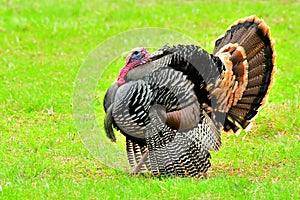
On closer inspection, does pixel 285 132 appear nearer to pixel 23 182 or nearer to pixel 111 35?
pixel 23 182

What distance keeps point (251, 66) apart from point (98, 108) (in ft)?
9.80

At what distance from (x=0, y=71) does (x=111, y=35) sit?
273cm

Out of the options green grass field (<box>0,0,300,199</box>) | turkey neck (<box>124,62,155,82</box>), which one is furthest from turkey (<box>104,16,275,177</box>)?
green grass field (<box>0,0,300,199</box>)

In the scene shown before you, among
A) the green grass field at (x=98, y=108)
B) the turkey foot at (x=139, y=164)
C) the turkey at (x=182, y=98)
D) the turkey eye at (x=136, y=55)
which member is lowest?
the green grass field at (x=98, y=108)

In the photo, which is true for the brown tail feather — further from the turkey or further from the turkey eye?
the turkey eye

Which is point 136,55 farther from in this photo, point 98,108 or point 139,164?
point 98,108

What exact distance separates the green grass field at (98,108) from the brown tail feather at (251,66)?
57 centimetres

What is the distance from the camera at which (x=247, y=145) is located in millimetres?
8164

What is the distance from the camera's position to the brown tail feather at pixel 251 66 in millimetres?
7344

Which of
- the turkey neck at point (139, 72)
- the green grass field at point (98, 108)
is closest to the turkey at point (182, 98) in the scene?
the turkey neck at point (139, 72)

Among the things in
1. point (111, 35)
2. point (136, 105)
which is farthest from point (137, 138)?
point (111, 35)

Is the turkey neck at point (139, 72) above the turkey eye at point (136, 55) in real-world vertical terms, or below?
below

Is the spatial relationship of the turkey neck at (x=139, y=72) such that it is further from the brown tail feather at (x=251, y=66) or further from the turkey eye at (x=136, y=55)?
the brown tail feather at (x=251, y=66)

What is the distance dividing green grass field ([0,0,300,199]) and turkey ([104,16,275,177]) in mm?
324
